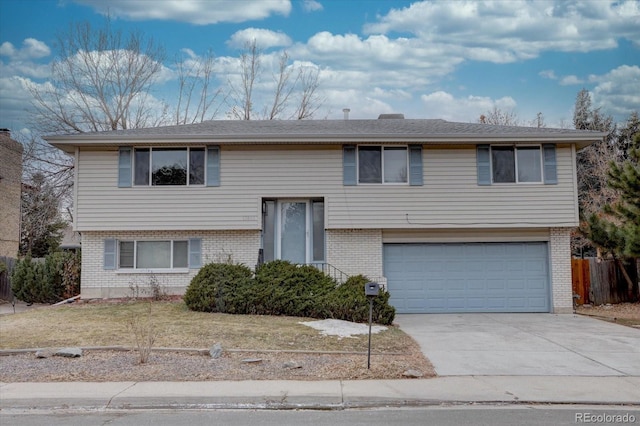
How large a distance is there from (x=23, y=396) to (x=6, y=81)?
24024 millimetres

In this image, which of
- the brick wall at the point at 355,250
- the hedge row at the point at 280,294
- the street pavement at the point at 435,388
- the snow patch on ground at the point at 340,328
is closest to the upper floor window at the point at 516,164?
the brick wall at the point at 355,250

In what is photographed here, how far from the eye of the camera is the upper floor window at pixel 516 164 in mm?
16188

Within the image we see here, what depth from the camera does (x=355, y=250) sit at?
16.1 m

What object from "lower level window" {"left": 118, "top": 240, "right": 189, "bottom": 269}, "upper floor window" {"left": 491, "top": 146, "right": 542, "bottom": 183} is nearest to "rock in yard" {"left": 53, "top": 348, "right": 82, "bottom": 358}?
"lower level window" {"left": 118, "top": 240, "right": 189, "bottom": 269}

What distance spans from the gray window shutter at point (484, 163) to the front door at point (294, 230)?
16.3ft

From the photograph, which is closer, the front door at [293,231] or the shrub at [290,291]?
the shrub at [290,291]

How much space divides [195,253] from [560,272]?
442 inches

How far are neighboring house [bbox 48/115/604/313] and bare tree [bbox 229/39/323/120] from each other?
15.8m

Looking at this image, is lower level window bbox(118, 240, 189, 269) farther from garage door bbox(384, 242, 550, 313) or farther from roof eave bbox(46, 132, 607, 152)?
garage door bbox(384, 242, 550, 313)

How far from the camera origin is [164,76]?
30016 millimetres

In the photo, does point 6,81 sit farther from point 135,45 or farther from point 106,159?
point 106,159

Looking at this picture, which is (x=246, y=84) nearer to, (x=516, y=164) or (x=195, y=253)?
(x=195, y=253)

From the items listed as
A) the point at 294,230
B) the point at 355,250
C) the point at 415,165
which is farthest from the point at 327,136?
the point at 355,250
